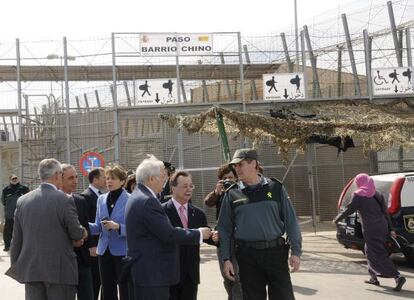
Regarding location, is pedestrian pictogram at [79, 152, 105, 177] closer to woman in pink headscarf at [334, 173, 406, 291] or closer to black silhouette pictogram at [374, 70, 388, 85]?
woman in pink headscarf at [334, 173, 406, 291]

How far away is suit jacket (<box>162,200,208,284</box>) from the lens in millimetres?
5609

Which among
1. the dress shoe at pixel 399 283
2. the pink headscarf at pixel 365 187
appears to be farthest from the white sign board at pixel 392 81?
the dress shoe at pixel 399 283

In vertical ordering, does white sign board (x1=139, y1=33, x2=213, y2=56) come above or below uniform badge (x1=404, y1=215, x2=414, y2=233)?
above

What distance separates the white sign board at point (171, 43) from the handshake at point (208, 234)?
11155 millimetres

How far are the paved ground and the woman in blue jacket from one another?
1846 mm

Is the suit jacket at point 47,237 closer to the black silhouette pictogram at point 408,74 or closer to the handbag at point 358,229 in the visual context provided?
the handbag at point 358,229

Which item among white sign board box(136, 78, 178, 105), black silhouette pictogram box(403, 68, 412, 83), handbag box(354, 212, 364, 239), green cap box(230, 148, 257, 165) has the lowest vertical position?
handbag box(354, 212, 364, 239)

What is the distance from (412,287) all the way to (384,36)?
13.0 metres

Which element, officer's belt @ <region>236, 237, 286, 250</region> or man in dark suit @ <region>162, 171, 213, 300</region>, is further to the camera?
man in dark suit @ <region>162, 171, 213, 300</region>

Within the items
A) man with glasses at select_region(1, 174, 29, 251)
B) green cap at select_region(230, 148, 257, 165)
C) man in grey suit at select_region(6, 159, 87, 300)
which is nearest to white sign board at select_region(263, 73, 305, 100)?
man with glasses at select_region(1, 174, 29, 251)

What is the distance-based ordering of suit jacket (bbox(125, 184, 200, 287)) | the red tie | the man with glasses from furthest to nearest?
the man with glasses → the red tie → suit jacket (bbox(125, 184, 200, 287))

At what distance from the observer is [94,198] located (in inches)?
276

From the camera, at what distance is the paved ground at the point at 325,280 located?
816 cm

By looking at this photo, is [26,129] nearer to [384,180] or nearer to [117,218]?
[384,180]
